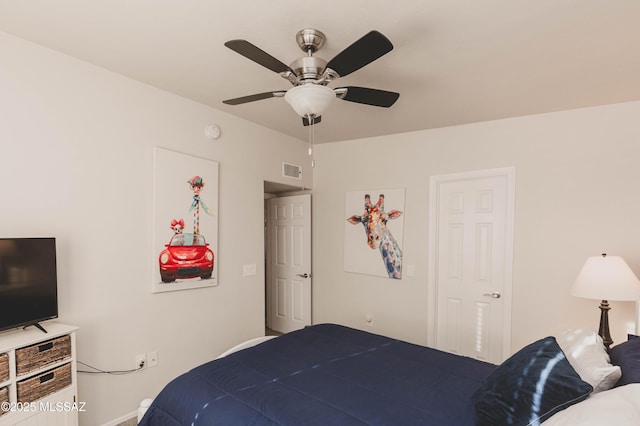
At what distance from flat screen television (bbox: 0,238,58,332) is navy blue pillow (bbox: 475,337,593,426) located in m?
2.36

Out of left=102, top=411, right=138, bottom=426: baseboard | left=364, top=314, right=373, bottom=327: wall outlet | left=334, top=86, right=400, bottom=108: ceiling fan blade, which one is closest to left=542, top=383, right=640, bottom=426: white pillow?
left=334, top=86, right=400, bottom=108: ceiling fan blade

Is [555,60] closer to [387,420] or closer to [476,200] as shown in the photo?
[476,200]

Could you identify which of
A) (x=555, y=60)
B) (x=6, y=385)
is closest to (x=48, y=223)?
(x=6, y=385)

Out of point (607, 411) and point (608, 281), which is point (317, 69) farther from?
point (608, 281)

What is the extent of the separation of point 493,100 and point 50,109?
330 centimetres

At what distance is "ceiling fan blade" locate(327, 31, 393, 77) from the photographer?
1385mm

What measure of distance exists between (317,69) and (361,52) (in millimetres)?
336

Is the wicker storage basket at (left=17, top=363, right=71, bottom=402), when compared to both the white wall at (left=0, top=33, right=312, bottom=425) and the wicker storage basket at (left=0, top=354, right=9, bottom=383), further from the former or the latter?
the white wall at (left=0, top=33, right=312, bottom=425)

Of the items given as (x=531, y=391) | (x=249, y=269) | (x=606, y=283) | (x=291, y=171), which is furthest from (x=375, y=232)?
(x=531, y=391)

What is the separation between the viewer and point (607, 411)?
958 millimetres

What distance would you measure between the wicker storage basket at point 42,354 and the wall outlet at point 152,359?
78cm

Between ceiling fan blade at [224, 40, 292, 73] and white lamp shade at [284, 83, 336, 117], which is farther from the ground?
ceiling fan blade at [224, 40, 292, 73]

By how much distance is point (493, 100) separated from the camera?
2773mm

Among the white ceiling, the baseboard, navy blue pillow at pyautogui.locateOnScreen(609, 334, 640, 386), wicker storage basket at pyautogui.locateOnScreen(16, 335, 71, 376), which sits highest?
the white ceiling
